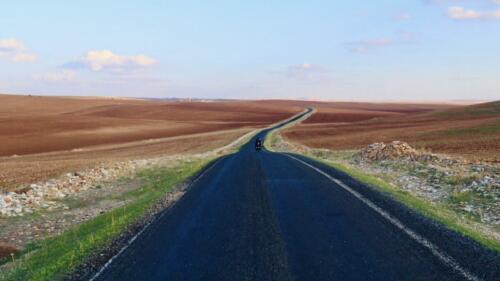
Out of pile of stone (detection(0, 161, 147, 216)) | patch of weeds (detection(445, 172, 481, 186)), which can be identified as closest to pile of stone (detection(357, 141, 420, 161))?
patch of weeds (detection(445, 172, 481, 186))

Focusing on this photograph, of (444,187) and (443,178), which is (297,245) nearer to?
(444,187)

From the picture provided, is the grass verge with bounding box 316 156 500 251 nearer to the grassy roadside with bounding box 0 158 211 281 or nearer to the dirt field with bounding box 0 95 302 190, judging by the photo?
the grassy roadside with bounding box 0 158 211 281

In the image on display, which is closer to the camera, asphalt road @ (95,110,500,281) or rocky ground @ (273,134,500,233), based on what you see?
asphalt road @ (95,110,500,281)

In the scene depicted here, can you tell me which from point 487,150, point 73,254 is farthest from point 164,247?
point 487,150

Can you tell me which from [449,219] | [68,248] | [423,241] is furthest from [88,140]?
[423,241]

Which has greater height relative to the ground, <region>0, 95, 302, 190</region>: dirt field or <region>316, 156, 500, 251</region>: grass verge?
<region>316, 156, 500, 251</region>: grass verge

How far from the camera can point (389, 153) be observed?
97.1 feet

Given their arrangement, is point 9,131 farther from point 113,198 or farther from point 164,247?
point 164,247

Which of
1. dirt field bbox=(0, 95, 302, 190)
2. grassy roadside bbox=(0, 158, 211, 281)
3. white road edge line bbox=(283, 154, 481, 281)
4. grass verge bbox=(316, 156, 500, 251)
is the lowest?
dirt field bbox=(0, 95, 302, 190)

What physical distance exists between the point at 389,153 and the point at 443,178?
10271 millimetres

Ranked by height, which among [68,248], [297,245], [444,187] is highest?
[297,245]

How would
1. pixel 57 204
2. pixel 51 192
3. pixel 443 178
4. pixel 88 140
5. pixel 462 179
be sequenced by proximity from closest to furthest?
pixel 462 179 < pixel 57 204 < pixel 443 178 < pixel 51 192 < pixel 88 140

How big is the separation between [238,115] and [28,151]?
8566 centimetres

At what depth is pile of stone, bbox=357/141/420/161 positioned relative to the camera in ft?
94.2
